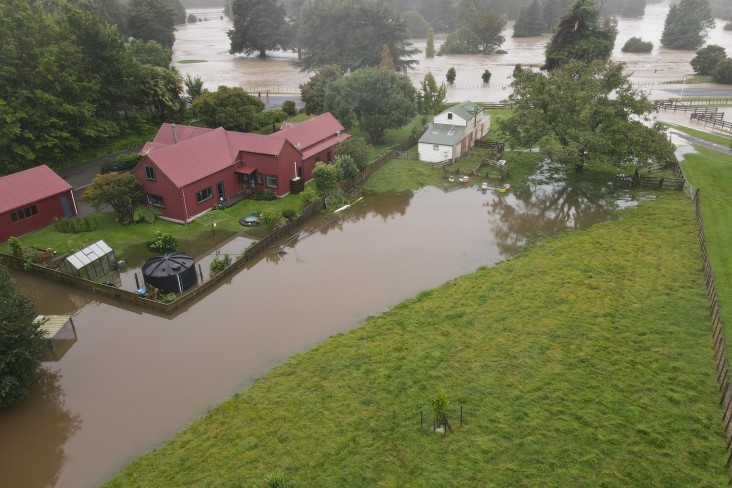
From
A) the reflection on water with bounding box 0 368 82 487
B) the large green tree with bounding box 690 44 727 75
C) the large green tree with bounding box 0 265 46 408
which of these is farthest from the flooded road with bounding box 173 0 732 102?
the reflection on water with bounding box 0 368 82 487

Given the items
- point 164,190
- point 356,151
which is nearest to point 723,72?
point 356,151

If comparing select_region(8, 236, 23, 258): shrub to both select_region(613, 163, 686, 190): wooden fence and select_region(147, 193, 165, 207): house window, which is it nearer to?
select_region(147, 193, 165, 207): house window

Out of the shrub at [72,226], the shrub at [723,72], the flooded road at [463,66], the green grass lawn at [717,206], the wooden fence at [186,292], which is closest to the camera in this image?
the green grass lawn at [717,206]

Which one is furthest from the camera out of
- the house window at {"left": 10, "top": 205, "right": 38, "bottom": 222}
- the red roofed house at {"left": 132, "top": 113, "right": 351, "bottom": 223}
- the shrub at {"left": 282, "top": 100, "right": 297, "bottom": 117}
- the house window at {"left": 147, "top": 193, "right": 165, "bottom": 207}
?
the shrub at {"left": 282, "top": 100, "right": 297, "bottom": 117}

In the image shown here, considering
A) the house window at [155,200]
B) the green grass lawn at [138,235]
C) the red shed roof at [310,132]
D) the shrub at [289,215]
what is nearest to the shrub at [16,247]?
the green grass lawn at [138,235]

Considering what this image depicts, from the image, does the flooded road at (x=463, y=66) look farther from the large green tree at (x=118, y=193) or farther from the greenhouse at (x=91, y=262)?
the greenhouse at (x=91, y=262)

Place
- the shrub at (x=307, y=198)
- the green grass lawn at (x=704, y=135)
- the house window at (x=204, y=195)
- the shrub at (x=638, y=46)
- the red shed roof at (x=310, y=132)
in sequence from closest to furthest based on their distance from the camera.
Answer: the house window at (x=204, y=195) → the shrub at (x=307, y=198) → the red shed roof at (x=310, y=132) → the green grass lawn at (x=704, y=135) → the shrub at (x=638, y=46)

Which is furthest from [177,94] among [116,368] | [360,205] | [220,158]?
[116,368]
